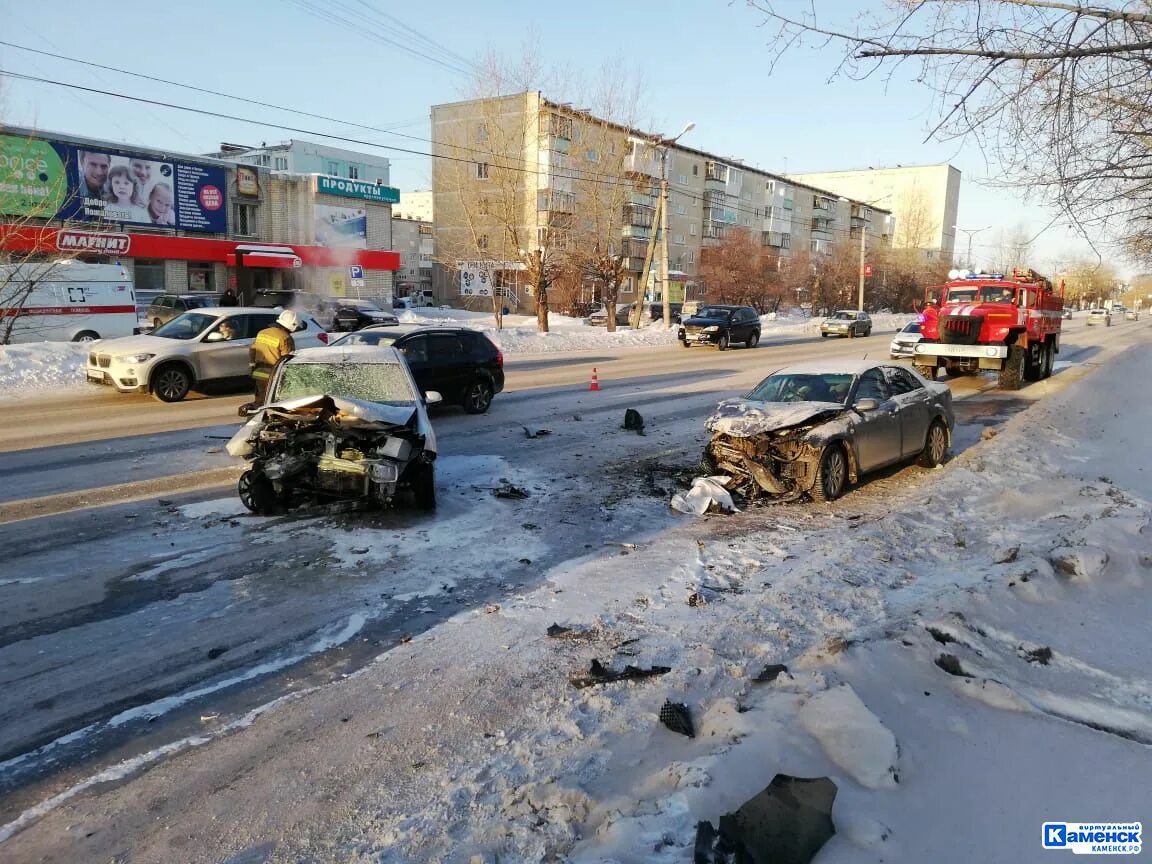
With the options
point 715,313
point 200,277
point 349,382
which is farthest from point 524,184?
point 349,382

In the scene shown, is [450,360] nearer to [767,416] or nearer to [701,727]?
[767,416]

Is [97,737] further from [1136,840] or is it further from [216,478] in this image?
[216,478]

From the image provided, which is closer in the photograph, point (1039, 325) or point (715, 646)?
point (715, 646)

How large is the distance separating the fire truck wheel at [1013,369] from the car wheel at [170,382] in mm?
18543

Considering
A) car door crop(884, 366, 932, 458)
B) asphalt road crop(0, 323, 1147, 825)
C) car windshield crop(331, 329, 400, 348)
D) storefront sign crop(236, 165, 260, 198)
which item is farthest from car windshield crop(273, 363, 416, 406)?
storefront sign crop(236, 165, 260, 198)

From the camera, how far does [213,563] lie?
637 cm

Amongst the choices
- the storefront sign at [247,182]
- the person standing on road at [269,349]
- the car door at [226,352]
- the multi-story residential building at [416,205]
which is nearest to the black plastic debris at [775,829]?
the person standing on road at [269,349]

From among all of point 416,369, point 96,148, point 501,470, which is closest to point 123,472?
point 501,470

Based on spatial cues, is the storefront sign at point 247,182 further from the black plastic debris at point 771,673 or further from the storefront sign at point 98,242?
the black plastic debris at point 771,673

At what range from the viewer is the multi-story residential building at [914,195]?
87438 mm

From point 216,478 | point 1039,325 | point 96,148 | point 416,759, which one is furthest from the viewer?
point 96,148

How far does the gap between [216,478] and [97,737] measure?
222 inches

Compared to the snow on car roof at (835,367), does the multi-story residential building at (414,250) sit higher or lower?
higher

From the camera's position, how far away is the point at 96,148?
121ft
